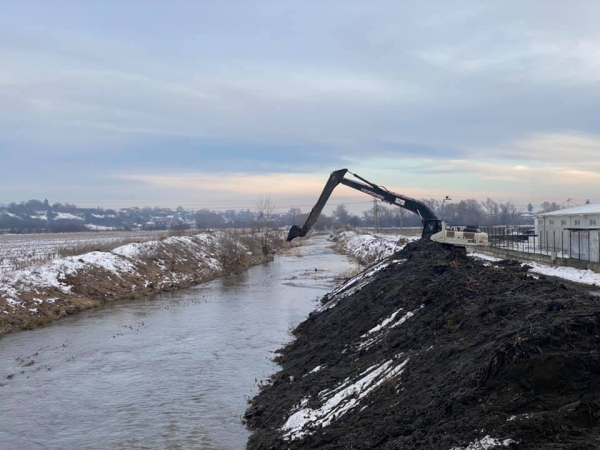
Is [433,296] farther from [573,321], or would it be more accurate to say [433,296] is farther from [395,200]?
[395,200]

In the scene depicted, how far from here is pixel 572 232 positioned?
3503 cm

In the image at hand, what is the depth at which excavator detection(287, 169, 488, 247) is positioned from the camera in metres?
27.2

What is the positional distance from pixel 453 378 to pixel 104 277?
2781 centimetres

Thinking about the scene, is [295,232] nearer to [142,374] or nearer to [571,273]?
[142,374]

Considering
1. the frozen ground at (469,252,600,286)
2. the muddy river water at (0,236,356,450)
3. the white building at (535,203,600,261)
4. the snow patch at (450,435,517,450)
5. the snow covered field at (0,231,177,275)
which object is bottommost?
the muddy river water at (0,236,356,450)

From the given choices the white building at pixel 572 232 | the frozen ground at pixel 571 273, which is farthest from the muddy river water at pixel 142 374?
the white building at pixel 572 232

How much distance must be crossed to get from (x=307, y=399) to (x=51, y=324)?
A: 16674mm

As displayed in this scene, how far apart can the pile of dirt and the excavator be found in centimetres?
1122

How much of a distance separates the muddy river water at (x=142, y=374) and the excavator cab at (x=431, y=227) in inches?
296

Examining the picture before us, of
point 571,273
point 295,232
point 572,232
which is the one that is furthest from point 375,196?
point 572,232

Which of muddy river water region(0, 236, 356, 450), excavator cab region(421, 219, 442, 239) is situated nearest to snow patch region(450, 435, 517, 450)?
muddy river water region(0, 236, 356, 450)

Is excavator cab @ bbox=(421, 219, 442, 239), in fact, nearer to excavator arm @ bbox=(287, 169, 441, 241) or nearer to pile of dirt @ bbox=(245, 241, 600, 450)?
excavator arm @ bbox=(287, 169, 441, 241)

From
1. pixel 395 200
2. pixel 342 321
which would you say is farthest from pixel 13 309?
pixel 395 200

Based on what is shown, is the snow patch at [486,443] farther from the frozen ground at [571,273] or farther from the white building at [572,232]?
the white building at [572,232]
